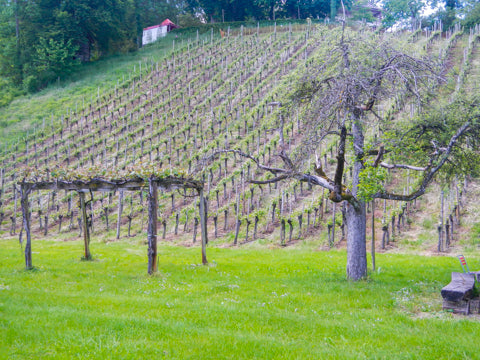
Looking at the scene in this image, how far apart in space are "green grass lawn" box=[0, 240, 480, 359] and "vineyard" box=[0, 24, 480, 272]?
2792mm

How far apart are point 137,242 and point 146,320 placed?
1519cm

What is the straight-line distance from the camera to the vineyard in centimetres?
1742

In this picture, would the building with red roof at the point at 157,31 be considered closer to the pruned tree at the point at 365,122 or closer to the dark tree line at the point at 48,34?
the dark tree line at the point at 48,34

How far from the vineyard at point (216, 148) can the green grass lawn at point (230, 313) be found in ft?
9.16

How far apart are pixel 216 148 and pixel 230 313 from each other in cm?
2337

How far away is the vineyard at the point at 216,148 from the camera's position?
17422mm

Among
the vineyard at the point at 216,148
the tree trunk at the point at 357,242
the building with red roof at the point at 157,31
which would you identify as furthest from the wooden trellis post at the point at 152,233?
the building with red roof at the point at 157,31

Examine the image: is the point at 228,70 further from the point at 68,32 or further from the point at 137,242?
the point at 137,242

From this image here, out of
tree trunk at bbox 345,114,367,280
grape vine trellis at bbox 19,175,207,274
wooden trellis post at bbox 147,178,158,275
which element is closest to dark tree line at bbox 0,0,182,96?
grape vine trellis at bbox 19,175,207,274

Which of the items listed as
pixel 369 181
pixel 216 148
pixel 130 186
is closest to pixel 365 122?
pixel 369 181

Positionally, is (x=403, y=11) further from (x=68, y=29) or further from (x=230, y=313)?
(x=230, y=313)

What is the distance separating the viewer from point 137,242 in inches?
861

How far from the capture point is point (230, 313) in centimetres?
782

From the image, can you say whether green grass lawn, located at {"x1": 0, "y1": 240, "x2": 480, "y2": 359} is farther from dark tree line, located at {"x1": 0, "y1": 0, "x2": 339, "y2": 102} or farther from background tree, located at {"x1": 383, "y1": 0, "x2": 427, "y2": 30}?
background tree, located at {"x1": 383, "y1": 0, "x2": 427, "y2": 30}
